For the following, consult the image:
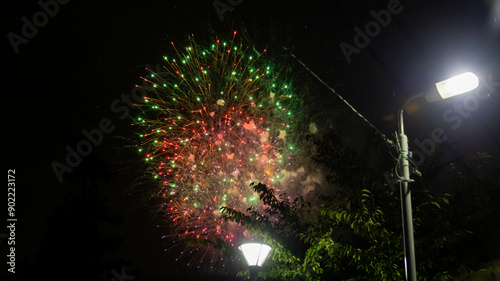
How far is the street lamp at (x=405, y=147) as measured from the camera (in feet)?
18.3

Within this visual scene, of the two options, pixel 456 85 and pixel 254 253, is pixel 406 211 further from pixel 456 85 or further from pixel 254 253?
pixel 254 253

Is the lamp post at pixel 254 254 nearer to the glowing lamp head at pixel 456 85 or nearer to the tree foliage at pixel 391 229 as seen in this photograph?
the tree foliage at pixel 391 229

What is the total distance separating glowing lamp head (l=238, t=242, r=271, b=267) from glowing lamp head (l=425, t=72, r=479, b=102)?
3.80 metres

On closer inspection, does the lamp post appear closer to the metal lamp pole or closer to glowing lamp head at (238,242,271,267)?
glowing lamp head at (238,242,271,267)

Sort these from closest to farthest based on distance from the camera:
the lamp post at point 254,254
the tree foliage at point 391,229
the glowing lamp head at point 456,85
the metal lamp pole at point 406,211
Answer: the glowing lamp head at point 456,85, the metal lamp pole at point 406,211, the tree foliage at point 391,229, the lamp post at point 254,254

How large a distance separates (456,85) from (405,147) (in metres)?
1.08

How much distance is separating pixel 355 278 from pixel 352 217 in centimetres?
155

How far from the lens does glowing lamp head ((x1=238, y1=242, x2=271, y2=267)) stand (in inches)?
305

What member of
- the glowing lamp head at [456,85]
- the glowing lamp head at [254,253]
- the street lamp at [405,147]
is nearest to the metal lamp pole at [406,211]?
the street lamp at [405,147]

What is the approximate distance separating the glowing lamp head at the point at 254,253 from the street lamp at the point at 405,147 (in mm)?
2667

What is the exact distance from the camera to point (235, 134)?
1198 centimetres

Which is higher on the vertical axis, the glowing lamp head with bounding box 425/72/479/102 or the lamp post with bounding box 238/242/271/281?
the glowing lamp head with bounding box 425/72/479/102

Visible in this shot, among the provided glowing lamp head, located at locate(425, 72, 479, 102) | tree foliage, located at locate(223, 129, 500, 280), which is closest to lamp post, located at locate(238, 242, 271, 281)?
tree foliage, located at locate(223, 129, 500, 280)

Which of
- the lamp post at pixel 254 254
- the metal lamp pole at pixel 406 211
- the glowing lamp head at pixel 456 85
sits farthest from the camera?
the lamp post at pixel 254 254
